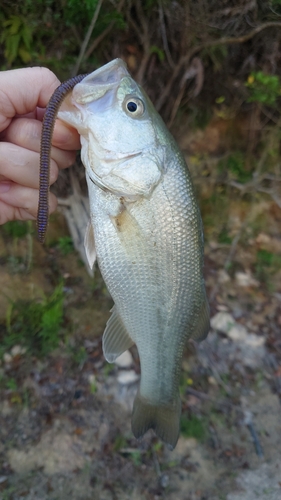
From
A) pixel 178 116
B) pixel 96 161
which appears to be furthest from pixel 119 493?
pixel 178 116

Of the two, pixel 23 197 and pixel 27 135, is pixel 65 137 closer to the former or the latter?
pixel 27 135

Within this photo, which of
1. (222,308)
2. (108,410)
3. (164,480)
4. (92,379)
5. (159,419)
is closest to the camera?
(159,419)

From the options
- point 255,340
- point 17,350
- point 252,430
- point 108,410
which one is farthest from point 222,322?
point 17,350

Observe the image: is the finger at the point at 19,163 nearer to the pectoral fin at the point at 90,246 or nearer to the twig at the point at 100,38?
the pectoral fin at the point at 90,246

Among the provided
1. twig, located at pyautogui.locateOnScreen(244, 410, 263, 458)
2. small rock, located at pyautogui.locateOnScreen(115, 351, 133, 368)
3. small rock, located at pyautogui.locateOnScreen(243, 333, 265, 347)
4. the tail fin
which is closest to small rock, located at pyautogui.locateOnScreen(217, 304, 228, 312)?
small rock, located at pyautogui.locateOnScreen(243, 333, 265, 347)

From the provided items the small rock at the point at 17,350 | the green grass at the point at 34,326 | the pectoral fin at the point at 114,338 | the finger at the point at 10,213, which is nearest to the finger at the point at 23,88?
the finger at the point at 10,213
